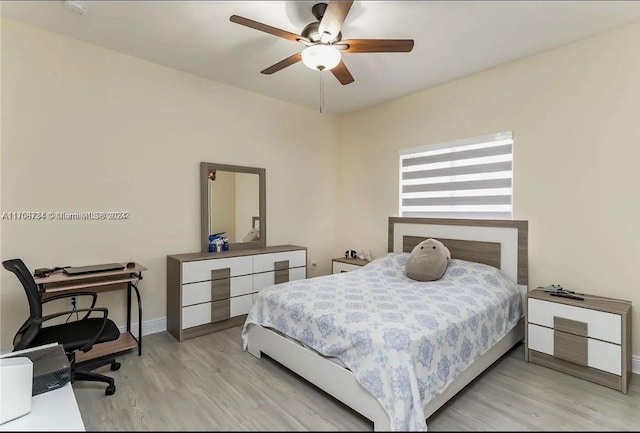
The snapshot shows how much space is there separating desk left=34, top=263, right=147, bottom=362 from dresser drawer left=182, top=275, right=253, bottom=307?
18.6 inches

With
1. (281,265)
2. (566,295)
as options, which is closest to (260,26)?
(281,265)

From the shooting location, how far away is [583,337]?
7.98ft

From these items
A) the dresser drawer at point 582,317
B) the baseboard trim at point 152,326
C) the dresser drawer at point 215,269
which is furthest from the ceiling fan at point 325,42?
the baseboard trim at point 152,326

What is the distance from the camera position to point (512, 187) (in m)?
3.25

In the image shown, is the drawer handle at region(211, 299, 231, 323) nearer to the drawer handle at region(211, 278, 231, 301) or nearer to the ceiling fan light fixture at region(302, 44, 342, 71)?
the drawer handle at region(211, 278, 231, 301)

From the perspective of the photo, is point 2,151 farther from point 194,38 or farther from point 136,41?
point 194,38

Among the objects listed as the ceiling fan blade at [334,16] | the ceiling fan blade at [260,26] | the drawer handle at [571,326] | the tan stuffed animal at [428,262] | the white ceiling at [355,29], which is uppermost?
the white ceiling at [355,29]

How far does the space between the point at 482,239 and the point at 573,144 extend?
→ 3.78 ft

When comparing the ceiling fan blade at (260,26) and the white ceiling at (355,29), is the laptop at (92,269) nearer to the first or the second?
the white ceiling at (355,29)

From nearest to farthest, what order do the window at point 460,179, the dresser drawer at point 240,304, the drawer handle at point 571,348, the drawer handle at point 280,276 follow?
1. the drawer handle at point 571,348
2. the window at point 460,179
3. the dresser drawer at point 240,304
4. the drawer handle at point 280,276

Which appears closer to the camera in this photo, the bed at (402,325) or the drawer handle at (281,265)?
the bed at (402,325)

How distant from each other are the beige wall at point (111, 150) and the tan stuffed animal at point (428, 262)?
1889 mm

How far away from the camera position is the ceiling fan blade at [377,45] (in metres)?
2.17

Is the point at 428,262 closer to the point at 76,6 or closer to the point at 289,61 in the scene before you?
the point at 289,61
